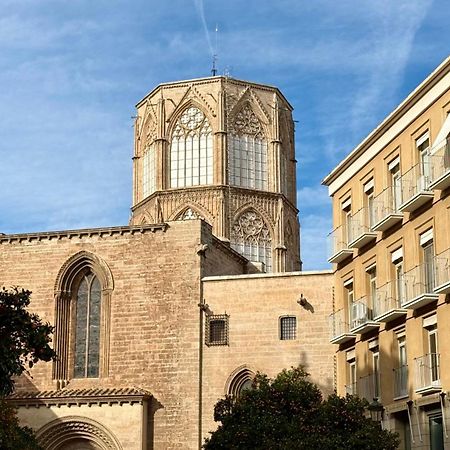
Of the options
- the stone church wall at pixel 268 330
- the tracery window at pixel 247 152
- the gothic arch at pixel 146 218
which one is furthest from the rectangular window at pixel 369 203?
the gothic arch at pixel 146 218

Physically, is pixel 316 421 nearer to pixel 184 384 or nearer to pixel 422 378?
pixel 422 378

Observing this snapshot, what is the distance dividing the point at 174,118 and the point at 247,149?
3.70 m

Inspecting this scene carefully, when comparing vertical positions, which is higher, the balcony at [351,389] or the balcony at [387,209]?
the balcony at [387,209]

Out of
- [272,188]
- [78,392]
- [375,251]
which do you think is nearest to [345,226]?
[375,251]

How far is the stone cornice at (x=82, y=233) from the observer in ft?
121

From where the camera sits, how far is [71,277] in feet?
123

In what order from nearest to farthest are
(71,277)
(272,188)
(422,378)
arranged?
(422,378) → (71,277) → (272,188)

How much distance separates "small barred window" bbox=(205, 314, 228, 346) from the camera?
115ft

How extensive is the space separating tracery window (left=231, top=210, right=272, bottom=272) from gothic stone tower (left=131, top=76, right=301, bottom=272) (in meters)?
0.04

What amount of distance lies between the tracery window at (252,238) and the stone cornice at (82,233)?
1181 centimetres

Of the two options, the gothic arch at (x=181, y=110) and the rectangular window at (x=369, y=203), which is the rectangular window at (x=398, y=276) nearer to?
the rectangular window at (x=369, y=203)

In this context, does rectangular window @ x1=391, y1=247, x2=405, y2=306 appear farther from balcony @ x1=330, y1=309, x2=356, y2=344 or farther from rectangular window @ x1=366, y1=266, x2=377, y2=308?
balcony @ x1=330, y1=309, x2=356, y2=344

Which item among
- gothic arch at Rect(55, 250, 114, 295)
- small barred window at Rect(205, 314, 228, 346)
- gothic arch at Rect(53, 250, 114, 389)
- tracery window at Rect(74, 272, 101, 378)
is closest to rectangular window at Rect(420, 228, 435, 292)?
small barred window at Rect(205, 314, 228, 346)

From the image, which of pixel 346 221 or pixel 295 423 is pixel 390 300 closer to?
pixel 295 423
